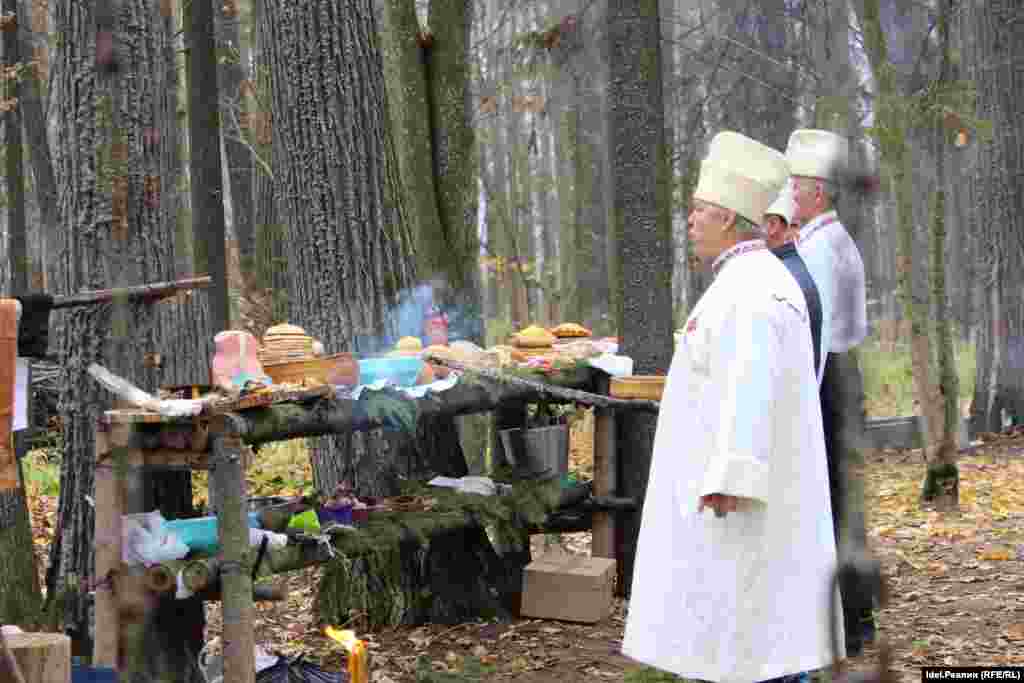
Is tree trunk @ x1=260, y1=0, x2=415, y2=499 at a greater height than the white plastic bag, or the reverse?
tree trunk @ x1=260, y1=0, x2=415, y2=499

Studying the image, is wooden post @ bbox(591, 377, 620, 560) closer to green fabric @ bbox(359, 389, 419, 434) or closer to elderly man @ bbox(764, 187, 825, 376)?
green fabric @ bbox(359, 389, 419, 434)

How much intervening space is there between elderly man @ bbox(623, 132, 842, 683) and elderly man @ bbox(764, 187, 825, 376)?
70 cm

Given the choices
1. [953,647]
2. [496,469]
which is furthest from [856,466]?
Answer: [496,469]

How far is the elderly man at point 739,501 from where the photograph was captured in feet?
13.9

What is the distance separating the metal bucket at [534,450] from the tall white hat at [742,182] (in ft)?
11.0

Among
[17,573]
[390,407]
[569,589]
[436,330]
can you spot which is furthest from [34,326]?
[569,589]

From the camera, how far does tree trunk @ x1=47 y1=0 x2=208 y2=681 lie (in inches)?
220

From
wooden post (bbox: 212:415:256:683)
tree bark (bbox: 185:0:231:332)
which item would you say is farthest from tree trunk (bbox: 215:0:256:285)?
wooden post (bbox: 212:415:256:683)

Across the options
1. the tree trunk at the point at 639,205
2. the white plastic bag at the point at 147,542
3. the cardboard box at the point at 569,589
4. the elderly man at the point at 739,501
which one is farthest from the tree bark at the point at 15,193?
the elderly man at the point at 739,501

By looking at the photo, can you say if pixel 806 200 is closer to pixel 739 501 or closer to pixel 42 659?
pixel 739 501

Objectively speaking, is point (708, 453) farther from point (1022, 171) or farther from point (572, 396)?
point (1022, 171)

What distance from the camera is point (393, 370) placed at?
6086 millimetres

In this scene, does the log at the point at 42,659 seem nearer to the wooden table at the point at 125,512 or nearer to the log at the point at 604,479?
the wooden table at the point at 125,512

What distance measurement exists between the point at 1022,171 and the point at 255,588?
10741 mm
